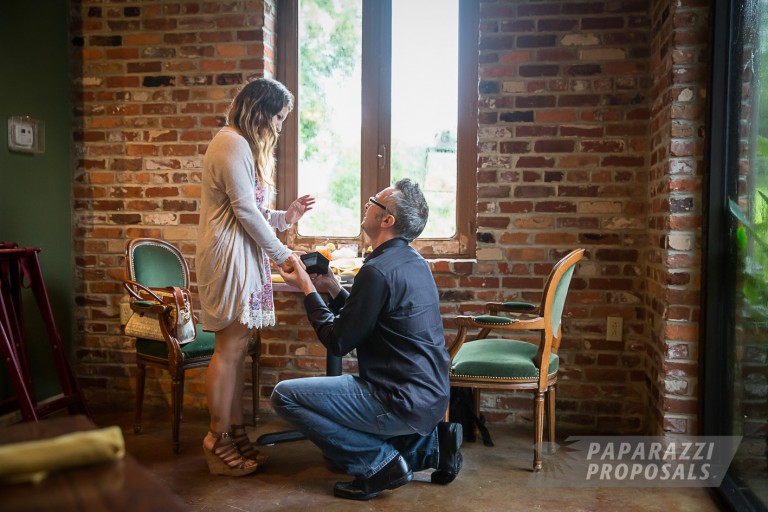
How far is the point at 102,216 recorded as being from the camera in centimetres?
390

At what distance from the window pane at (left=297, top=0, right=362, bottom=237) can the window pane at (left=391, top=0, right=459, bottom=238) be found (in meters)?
0.23

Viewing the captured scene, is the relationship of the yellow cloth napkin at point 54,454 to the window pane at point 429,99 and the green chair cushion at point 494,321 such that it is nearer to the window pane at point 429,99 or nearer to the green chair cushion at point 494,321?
the green chair cushion at point 494,321

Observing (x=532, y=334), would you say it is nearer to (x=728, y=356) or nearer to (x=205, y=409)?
(x=728, y=356)

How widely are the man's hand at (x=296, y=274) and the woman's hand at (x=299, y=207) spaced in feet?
1.38

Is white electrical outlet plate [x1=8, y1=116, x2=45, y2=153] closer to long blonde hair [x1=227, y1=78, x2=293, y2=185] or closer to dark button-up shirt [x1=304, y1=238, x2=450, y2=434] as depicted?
long blonde hair [x1=227, y1=78, x2=293, y2=185]

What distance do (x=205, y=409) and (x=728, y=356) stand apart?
2.55m

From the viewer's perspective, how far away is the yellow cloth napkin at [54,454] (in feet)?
2.67

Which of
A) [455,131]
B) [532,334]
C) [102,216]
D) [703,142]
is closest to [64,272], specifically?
[102,216]

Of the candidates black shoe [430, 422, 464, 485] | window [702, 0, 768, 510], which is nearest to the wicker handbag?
black shoe [430, 422, 464, 485]

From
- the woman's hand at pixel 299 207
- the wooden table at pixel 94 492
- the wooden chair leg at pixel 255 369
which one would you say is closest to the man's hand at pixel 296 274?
the woman's hand at pixel 299 207

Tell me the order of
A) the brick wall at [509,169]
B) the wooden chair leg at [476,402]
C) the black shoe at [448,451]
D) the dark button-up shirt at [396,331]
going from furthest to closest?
1. the brick wall at [509,169]
2. the wooden chair leg at [476,402]
3. the black shoe at [448,451]
4. the dark button-up shirt at [396,331]

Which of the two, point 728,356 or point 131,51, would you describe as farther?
point 131,51

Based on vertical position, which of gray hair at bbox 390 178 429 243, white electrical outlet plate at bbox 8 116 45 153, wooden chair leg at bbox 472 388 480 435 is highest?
white electrical outlet plate at bbox 8 116 45 153

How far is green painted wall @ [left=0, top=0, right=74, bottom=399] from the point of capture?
3.40 meters
